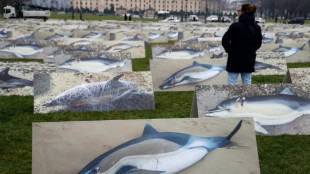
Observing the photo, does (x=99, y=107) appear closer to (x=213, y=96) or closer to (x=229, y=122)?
(x=213, y=96)

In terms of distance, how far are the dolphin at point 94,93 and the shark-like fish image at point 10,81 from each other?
6.36 ft

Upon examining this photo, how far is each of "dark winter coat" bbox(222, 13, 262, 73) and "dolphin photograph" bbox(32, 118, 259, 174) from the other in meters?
2.73

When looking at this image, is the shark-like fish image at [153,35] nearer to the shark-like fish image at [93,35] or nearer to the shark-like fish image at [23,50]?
the shark-like fish image at [93,35]

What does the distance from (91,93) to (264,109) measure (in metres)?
2.98

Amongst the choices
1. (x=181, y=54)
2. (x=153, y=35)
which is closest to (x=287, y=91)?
(x=181, y=54)

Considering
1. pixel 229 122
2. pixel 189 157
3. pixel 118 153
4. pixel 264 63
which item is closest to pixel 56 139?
pixel 118 153

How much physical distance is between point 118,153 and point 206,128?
31.9 inches

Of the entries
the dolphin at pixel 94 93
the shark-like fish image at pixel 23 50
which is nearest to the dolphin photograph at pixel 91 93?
the dolphin at pixel 94 93

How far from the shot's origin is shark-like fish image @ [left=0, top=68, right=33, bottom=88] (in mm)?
8797

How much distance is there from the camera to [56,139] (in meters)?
3.55

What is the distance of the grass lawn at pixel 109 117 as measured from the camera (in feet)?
15.9

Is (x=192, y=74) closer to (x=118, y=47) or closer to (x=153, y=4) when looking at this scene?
(x=118, y=47)

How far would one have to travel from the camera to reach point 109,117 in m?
7.00

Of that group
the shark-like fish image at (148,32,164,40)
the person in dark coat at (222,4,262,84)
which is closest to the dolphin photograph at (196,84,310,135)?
the person in dark coat at (222,4,262,84)
